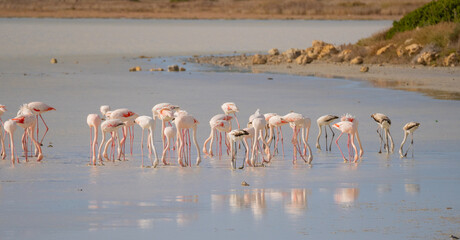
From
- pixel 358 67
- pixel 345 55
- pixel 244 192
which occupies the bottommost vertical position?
pixel 244 192

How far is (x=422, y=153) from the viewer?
11.3m

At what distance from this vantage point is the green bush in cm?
2931

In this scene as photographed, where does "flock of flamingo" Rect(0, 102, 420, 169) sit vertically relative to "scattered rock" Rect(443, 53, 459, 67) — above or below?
below

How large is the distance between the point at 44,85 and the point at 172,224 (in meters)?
13.7

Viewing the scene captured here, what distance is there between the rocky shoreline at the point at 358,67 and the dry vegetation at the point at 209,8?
147 ft

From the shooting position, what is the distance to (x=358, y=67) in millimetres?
25750

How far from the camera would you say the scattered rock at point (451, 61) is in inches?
961

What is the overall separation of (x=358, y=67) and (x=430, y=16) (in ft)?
18.3

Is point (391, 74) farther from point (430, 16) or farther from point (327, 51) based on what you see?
point (430, 16)

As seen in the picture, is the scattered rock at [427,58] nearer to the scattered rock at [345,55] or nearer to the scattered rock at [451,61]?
the scattered rock at [451,61]

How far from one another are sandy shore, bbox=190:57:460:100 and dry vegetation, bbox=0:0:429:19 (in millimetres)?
47605

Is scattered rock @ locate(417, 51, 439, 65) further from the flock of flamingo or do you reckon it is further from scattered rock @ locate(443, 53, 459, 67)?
the flock of flamingo

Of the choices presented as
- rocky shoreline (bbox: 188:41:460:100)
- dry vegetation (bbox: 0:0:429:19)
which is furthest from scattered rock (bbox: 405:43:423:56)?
dry vegetation (bbox: 0:0:429:19)

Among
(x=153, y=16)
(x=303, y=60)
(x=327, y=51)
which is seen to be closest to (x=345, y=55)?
(x=327, y=51)
